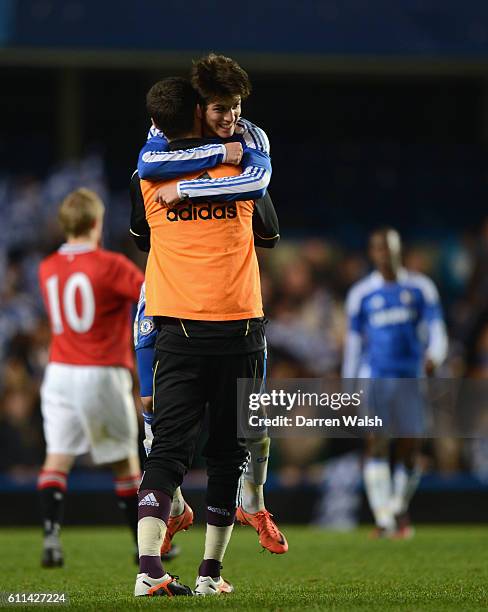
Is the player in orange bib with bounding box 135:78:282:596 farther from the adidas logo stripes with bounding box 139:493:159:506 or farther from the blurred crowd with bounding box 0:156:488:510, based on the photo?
the blurred crowd with bounding box 0:156:488:510

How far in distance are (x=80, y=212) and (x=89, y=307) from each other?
523 mm

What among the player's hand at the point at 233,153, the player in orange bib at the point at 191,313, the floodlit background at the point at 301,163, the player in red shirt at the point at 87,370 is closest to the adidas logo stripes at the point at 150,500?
the player in orange bib at the point at 191,313

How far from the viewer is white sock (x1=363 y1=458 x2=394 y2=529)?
9430mm

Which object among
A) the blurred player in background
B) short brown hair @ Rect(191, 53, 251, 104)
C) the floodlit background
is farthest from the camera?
the floodlit background

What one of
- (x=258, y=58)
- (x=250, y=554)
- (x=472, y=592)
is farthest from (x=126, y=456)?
(x=258, y=58)

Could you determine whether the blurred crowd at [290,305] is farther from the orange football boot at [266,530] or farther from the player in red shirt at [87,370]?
the orange football boot at [266,530]

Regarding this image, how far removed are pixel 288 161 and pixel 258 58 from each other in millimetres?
2332

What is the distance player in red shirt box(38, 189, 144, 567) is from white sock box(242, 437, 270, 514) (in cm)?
189

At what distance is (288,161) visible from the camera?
1634 centimetres

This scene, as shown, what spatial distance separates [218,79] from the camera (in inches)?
186

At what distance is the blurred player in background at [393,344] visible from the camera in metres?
9.64

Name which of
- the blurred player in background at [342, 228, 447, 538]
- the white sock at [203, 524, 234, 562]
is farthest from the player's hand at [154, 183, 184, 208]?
the blurred player in background at [342, 228, 447, 538]

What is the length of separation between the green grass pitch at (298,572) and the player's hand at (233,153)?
1.61 metres

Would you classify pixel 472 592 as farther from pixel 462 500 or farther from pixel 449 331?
pixel 449 331
